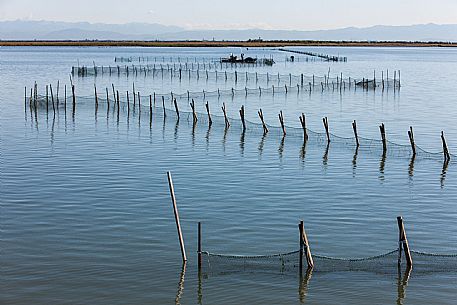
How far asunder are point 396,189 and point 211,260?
412 inches

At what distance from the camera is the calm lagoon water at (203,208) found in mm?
15023

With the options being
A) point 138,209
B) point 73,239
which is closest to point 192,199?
point 138,209

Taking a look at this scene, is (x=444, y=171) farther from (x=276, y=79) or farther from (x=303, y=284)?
(x=276, y=79)

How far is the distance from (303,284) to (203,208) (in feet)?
22.2

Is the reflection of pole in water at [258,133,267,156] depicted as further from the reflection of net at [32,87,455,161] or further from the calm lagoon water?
the reflection of net at [32,87,455,161]

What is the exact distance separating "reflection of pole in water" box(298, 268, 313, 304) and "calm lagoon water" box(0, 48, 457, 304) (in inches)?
1.6

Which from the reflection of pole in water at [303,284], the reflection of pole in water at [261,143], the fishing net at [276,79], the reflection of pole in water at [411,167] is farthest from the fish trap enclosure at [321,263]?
the fishing net at [276,79]

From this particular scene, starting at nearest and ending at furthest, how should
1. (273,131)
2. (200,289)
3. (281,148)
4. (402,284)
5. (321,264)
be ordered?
1. (200,289)
2. (402,284)
3. (321,264)
4. (281,148)
5. (273,131)

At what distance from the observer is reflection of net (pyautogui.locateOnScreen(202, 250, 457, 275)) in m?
15.8

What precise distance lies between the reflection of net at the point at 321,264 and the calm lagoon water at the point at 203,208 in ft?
0.69

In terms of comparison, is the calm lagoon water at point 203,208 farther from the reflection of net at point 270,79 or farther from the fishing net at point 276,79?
the reflection of net at point 270,79

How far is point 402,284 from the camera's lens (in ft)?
50.0

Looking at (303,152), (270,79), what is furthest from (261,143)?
(270,79)

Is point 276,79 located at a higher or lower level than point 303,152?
higher
